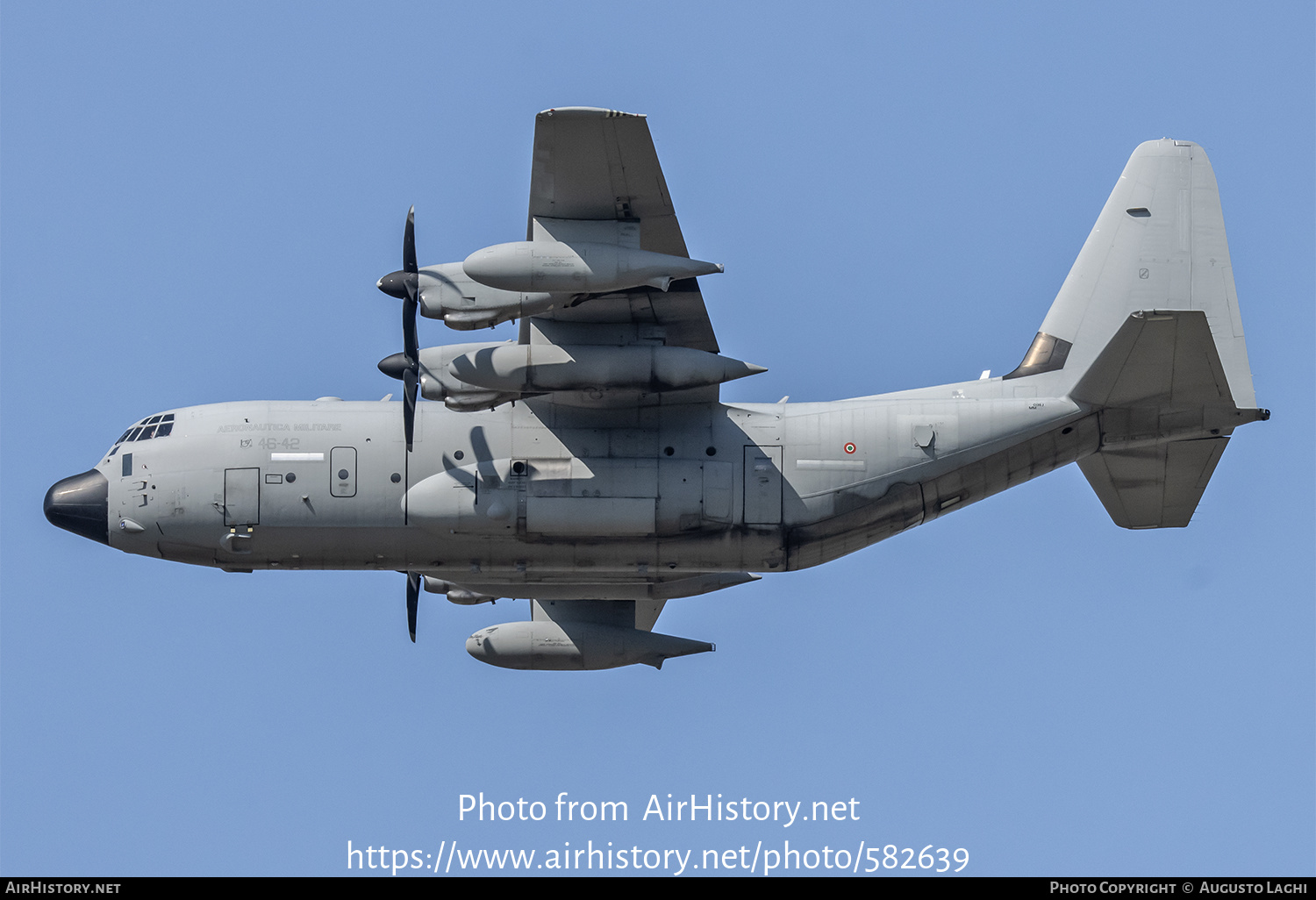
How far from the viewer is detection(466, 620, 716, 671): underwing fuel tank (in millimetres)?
27312

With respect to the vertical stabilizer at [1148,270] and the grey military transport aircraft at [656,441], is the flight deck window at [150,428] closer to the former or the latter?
the grey military transport aircraft at [656,441]

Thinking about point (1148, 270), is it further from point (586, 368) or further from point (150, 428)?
point (150, 428)

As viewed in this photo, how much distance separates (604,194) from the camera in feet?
72.5

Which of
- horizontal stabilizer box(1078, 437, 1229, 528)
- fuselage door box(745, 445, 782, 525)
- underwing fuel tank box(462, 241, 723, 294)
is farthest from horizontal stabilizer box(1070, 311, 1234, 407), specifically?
underwing fuel tank box(462, 241, 723, 294)

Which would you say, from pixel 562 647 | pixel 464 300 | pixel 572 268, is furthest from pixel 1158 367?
pixel 562 647

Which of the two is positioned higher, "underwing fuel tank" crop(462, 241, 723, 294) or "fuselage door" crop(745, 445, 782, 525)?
"underwing fuel tank" crop(462, 241, 723, 294)

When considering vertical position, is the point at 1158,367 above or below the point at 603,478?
above

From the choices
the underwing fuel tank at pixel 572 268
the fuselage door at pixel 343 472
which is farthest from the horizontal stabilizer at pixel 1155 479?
the fuselage door at pixel 343 472

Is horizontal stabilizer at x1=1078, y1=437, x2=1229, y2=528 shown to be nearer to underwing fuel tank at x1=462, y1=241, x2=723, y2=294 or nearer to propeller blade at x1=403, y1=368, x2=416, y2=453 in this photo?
underwing fuel tank at x1=462, y1=241, x2=723, y2=294

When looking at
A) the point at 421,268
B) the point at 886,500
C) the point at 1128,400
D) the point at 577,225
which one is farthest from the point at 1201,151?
the point at 421,268

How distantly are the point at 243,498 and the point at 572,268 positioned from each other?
595 cm

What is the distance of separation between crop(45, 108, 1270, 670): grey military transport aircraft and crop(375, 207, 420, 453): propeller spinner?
35mm
